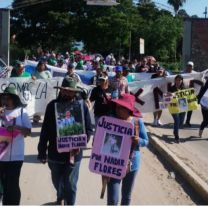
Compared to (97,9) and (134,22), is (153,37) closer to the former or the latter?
(134,22)

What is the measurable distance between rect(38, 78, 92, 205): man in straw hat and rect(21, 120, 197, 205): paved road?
3.60 ft

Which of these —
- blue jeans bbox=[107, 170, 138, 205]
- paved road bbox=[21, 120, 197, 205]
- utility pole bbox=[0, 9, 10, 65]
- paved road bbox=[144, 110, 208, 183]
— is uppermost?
utility pole bbox=[0, 9, 10, 65]

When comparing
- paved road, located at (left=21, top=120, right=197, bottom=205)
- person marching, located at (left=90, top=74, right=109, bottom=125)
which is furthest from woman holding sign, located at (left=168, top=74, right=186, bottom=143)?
person marching, located at (left=90, top=74, right=109, bottom=125)

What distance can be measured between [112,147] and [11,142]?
124 cm

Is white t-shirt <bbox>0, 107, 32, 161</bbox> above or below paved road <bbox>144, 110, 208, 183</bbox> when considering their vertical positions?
above

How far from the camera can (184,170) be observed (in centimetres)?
958

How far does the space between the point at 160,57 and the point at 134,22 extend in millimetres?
6007

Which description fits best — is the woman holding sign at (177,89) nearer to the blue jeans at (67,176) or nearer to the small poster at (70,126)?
the small poster at (70,126)

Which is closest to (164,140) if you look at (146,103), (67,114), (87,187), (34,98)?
(146,103)

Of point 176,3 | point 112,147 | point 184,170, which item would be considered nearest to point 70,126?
point 112,147

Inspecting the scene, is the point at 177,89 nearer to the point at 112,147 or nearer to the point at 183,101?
the point at 183,101

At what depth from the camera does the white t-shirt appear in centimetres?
653

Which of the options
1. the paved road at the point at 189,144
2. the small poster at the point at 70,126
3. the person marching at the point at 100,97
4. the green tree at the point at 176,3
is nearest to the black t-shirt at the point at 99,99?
the person marching at the point at 100,97

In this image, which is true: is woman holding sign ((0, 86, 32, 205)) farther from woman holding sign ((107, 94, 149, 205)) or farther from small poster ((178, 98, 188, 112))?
small poster ((178, 98, 188, 112))
